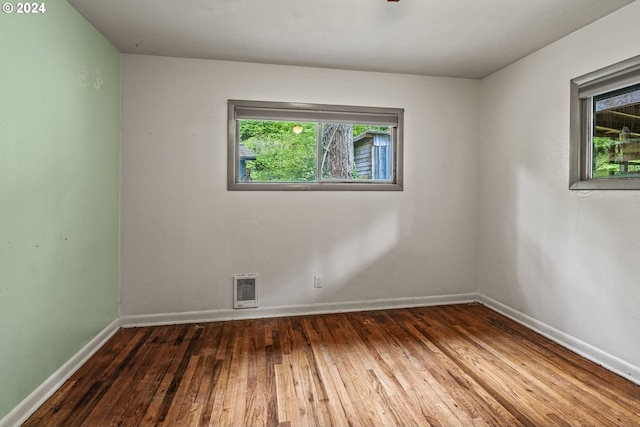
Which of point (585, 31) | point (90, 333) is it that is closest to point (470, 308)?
point (585, 31)

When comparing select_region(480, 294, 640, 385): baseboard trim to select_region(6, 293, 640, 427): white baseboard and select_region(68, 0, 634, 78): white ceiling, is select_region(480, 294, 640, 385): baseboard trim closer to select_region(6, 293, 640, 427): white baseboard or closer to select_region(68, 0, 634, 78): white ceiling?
select_region(6, 293, 640, 427): white baseboard

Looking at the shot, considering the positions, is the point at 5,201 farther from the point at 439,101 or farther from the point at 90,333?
the point at 439,101

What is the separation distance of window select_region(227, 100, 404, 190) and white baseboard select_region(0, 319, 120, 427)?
1.58 metres

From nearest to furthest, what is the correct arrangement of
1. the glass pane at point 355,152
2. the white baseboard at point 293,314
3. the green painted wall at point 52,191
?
1. the green painted wall at point 52,191
2. the white baseboard at point 293,314
3. the glass pane at point 355,152

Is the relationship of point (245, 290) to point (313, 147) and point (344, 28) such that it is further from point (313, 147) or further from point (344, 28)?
point (344, 28)

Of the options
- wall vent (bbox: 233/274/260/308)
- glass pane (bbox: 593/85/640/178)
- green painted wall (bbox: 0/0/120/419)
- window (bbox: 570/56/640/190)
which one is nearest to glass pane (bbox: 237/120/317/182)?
wall vent (bbox: 233/274/260/308)

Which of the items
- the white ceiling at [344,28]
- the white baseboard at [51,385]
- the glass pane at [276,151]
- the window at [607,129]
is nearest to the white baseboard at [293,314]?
the white baseboard at [51,385]

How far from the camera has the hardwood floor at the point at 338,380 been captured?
66.2 inches

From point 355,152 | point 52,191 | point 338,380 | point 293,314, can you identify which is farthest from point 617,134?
point 52,191

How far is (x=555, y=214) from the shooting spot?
2.59 m

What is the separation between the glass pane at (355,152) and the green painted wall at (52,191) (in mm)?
1882

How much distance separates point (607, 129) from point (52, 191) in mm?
3692

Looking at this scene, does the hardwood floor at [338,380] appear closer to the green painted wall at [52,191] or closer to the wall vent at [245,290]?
the wall vent at [245,290]

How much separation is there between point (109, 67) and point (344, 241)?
8.19ft
